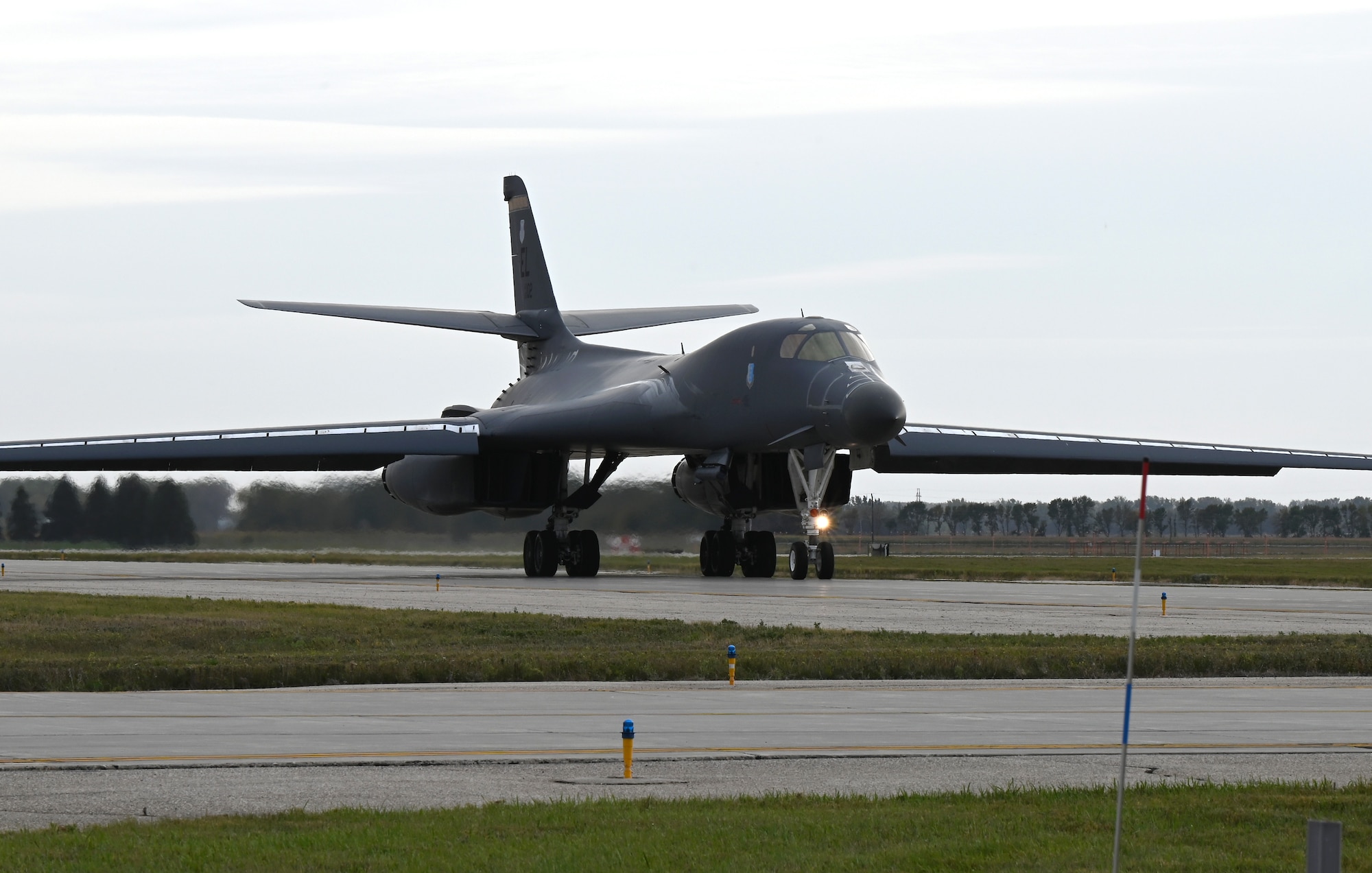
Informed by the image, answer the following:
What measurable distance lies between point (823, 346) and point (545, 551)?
8.29 meters

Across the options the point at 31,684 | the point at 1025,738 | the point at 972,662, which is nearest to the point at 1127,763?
the point at 1025,738

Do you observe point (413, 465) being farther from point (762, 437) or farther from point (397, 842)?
point (397, 842)

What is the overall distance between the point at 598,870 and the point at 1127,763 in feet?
14.5

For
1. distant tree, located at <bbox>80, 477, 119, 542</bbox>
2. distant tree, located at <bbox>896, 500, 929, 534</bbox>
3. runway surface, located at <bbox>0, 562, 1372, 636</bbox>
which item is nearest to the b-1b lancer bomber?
runway surface, located at <bbox>0, 562, 1372, 636</bbox>

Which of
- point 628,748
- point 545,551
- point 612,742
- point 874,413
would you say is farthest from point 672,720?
point 545,551

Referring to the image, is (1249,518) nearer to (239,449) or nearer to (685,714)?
(239,449)

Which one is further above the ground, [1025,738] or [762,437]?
[762,437]

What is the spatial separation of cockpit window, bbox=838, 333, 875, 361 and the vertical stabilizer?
534 inches

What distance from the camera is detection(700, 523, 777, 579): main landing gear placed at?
3719cm

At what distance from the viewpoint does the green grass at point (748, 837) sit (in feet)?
24.1

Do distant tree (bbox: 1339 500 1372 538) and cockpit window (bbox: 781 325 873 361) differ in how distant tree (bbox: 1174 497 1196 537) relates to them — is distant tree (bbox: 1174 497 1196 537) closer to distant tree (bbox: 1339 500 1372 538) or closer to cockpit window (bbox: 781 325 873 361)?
distant tree (bbox: 1339 500 1372 538)

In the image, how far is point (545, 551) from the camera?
124 feet

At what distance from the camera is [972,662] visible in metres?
17.4

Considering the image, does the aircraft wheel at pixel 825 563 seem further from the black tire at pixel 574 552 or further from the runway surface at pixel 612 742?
the runway surface at pixel 612 742
